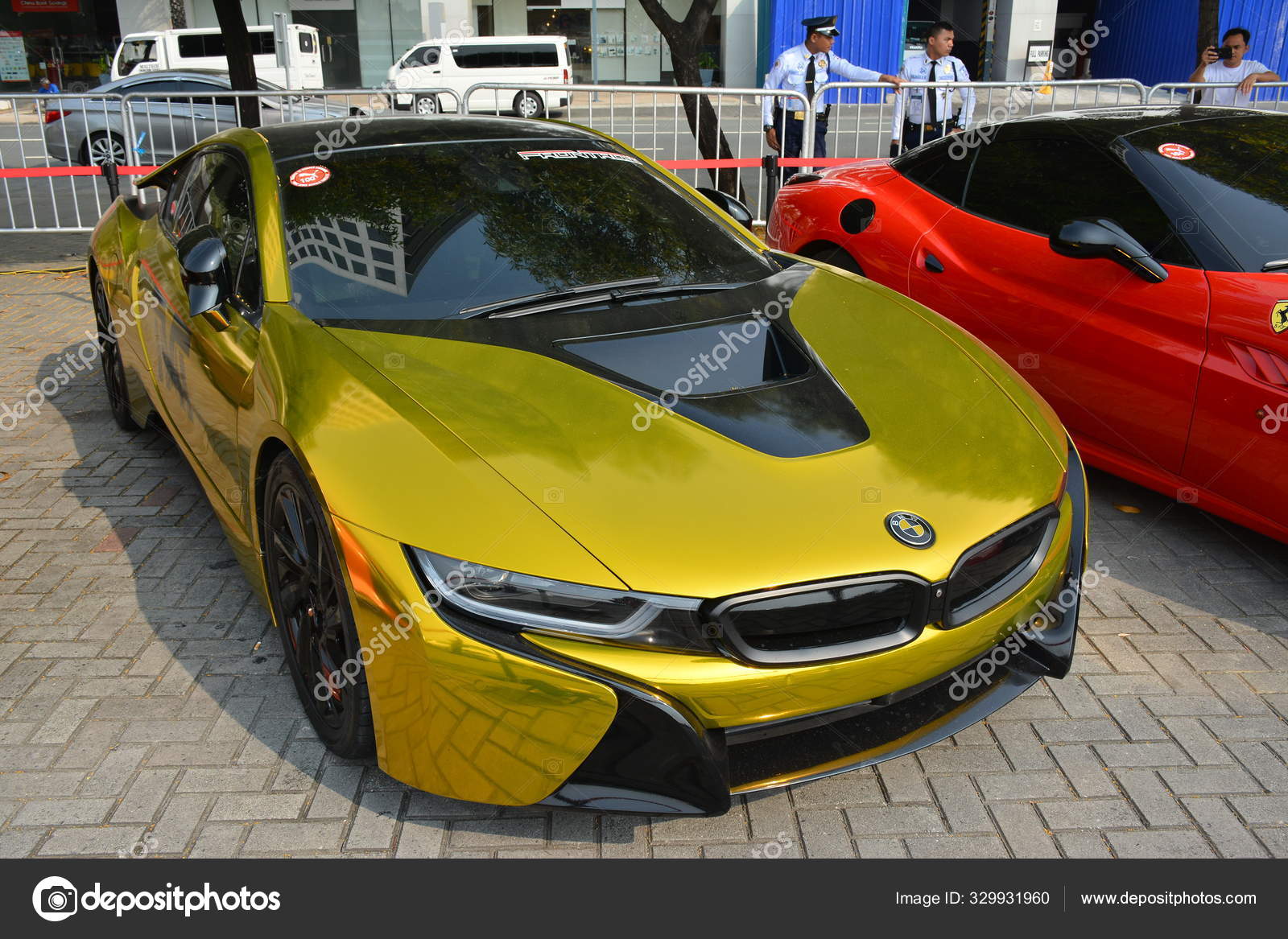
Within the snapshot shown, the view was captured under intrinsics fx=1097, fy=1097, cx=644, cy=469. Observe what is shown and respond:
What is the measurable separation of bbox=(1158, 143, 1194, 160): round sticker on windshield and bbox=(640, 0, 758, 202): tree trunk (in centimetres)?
582

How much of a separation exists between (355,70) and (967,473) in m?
32.6

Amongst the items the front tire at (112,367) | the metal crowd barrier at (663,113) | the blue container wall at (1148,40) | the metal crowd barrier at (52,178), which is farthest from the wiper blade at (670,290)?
the blue container wall at (1148,40)

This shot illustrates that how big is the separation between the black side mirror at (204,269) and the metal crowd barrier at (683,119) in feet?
18.4

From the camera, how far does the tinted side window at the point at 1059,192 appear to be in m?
4.18

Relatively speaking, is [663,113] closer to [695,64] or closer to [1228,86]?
[695,64]

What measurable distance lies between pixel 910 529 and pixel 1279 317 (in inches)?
76.9

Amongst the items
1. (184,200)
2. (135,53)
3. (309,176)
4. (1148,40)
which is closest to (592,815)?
(309,176)

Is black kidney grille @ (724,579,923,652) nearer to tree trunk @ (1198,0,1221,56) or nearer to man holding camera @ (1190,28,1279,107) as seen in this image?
man holding camera @ (1190,28,1279,107)

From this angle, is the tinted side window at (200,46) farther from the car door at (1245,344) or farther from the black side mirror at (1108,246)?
the car door at (1245,344)

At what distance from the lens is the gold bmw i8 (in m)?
2.30

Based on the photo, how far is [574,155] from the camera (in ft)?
12.9

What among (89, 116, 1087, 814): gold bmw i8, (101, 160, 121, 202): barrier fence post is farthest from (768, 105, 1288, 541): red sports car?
(101, 160, 121, 202): barrier fence post

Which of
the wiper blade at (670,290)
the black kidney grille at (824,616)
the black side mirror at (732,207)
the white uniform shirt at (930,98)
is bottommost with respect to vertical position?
the black kidney grille at (824,616)
